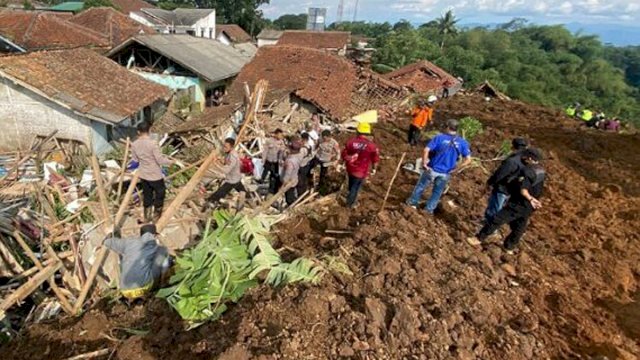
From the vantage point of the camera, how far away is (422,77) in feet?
88.9

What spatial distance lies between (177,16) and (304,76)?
31.8 m

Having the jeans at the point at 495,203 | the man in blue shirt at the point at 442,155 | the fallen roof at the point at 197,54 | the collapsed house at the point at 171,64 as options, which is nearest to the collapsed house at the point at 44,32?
the collapsed house at the point at 171,64

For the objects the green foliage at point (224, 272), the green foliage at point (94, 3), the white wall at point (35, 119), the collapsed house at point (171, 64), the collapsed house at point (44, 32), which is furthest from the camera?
the green foliage at point (94, 3)

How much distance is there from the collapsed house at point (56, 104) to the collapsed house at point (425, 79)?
16169 mm

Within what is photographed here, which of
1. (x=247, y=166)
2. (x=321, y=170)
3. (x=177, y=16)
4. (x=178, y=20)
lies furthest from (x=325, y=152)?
(x=177, y=16)

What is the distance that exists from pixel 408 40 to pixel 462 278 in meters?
42.7

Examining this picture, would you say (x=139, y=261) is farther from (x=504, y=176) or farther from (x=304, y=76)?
(x=304, y=76)

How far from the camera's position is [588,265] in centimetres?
652

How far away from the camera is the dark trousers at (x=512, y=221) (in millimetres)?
5957

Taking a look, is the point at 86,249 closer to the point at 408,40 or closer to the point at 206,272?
the point at 206,272

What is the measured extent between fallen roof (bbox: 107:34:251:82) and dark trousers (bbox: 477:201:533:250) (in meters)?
17.9

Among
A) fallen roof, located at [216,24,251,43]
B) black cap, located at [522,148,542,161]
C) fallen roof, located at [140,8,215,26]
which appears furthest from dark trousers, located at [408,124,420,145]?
fallen roof, located at [216,24,251,43]

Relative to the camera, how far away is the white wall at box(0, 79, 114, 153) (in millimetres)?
13797

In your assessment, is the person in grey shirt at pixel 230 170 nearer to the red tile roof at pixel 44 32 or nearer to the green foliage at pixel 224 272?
the green foliage at pixel 224 272
